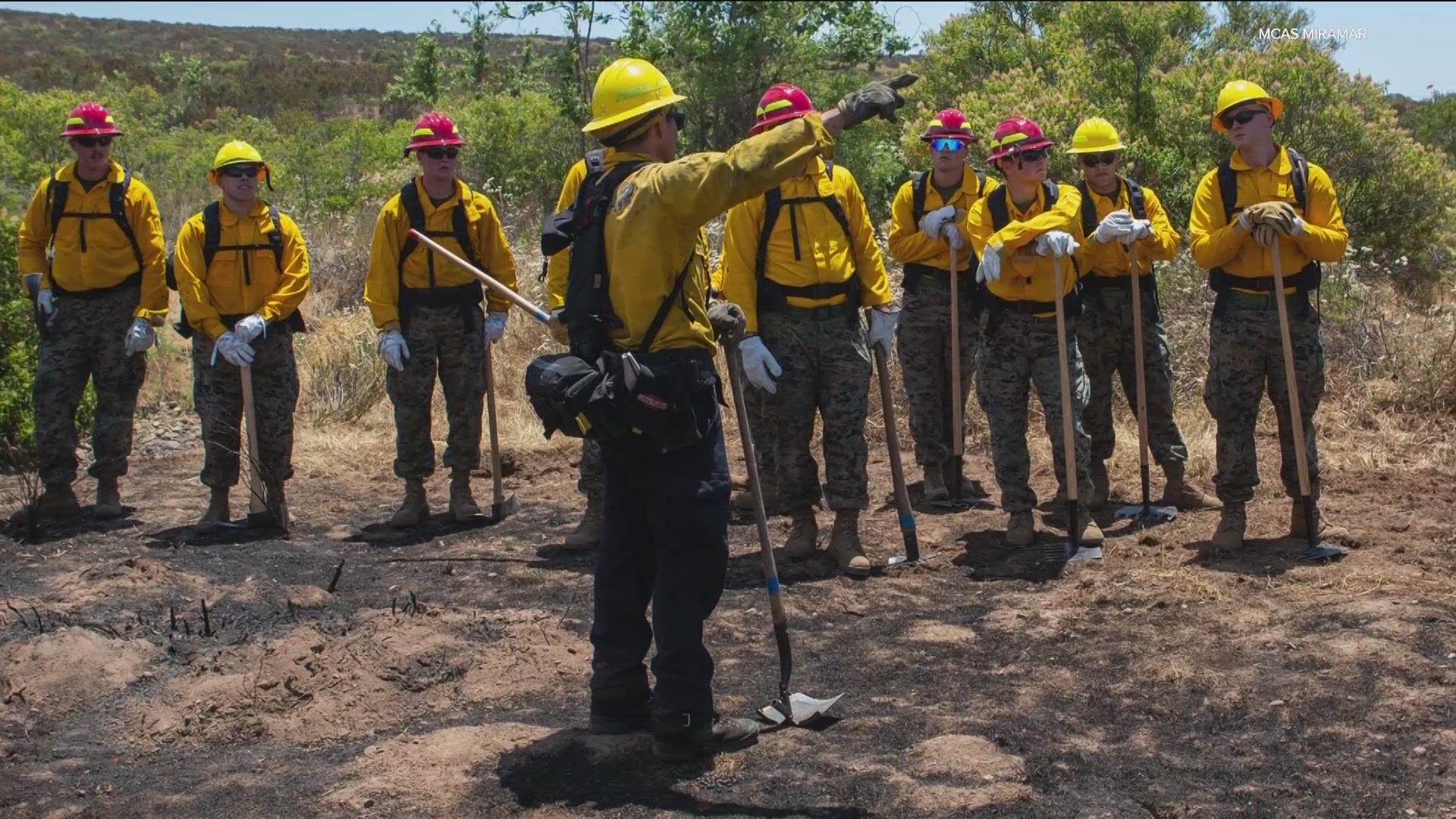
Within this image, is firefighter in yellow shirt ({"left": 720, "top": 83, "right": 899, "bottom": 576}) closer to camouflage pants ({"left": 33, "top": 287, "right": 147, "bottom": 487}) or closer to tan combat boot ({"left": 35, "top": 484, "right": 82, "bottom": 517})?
camouflage pants ({"left": 33, "top": 287, "right": 147, "bottom": 487})

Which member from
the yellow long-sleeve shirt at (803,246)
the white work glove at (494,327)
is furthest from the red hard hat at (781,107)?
the white work glove at (494,327)

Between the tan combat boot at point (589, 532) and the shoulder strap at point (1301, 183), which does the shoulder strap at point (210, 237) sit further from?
the shoulder strap at point (1301, 183)

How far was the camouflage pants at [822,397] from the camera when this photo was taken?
721cm

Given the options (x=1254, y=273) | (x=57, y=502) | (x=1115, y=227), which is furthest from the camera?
(x=57, y=502)

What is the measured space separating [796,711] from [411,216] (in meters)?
4.39

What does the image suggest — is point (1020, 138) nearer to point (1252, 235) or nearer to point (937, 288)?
point (1252, 235)

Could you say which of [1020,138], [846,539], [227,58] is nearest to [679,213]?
[846,539]

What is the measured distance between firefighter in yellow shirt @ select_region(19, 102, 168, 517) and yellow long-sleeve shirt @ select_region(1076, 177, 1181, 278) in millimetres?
5437

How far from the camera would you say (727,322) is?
5172 mm

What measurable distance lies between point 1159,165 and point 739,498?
5928 millimetres

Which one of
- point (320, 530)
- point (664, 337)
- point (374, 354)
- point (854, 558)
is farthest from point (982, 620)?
point (374, 354)

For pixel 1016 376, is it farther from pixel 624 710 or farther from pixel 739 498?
pixel 624 710

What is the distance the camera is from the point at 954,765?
4645mm

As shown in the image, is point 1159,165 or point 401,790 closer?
point 401,790
